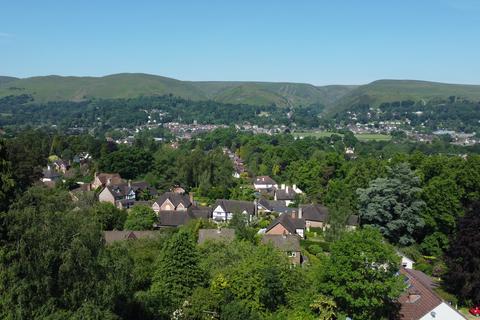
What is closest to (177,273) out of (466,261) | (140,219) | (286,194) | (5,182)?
(5,182)

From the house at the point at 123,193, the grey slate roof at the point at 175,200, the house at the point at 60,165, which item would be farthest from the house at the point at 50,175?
the grey slate roof at the point at 175,200

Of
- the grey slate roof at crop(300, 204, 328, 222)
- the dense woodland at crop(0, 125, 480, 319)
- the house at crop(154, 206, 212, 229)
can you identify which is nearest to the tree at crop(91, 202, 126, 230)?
the dense woodland at crop(0, 125, 480, 319)

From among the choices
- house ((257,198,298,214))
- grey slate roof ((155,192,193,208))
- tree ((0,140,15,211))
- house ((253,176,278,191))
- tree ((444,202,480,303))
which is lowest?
house ((253,176,278,191))

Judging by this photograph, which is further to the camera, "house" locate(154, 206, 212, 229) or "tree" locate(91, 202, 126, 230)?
"house" locate(154, 206, 212, 229)

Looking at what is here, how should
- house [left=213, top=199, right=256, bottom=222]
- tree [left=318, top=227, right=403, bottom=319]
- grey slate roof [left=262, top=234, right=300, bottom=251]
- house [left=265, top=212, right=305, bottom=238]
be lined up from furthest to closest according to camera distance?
1. house [left=213, top=199, right=256, bottom=222]
2. house [left=265, top=212, right=305, bottom=238]
3. grey slate roof [left=262, top=234, right=300, bottom=251]
4. tree [left=318, top=227, right=403, bottom=319]

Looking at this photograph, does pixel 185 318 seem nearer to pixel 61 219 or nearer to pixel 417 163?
pixel 61 219

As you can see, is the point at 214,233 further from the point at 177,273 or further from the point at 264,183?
the point at 264,183

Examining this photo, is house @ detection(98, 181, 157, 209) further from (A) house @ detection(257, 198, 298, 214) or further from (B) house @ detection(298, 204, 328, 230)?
(B) house @ detection(298, 204, 328, 230)

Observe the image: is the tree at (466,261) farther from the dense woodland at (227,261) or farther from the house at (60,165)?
the house at (60,165)
